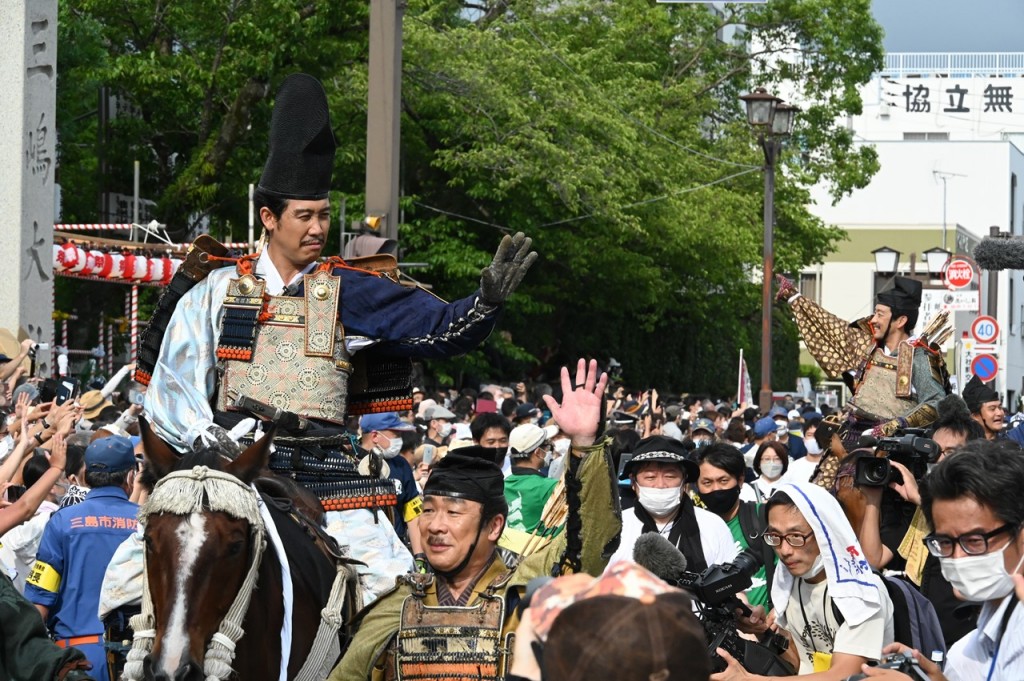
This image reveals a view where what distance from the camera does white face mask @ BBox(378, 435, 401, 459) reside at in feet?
35.1

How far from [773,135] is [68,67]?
1170 cm

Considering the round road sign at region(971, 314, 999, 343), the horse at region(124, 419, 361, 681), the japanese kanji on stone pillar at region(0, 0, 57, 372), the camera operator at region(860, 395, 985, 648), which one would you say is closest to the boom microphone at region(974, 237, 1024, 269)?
the camera operator at region(860, 395, 985, 648)

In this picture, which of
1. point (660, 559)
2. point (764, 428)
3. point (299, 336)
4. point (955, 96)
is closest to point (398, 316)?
point (299, 336)

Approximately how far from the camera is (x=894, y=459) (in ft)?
25.0

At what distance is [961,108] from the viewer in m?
77.7

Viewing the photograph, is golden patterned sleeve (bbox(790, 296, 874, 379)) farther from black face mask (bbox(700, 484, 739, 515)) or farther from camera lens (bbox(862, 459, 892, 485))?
camera lens (bbox(862, 459, 892, 485))

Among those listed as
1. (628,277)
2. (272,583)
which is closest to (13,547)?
(272,583)

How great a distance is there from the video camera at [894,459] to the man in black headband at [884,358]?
2.06 m

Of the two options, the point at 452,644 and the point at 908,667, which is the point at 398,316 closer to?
the point at 452,644

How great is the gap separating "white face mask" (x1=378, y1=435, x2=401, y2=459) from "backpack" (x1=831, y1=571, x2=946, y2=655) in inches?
210

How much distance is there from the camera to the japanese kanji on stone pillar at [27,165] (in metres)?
16.5

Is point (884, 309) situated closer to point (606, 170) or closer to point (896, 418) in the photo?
point (896, 418)

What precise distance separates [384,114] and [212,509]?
8.94 m

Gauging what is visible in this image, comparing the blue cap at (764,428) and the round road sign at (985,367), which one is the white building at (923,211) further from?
the blue cap at (764,428)
